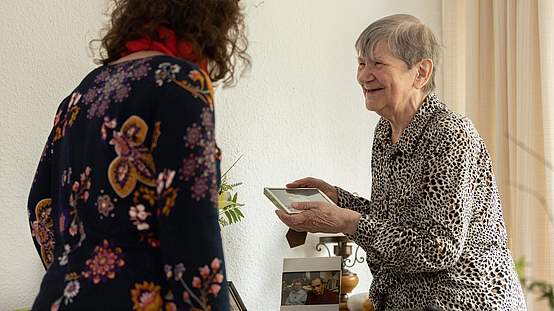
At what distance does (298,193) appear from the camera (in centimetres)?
243

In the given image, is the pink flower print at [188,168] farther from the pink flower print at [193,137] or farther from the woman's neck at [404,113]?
the woman's neck at [404,113]

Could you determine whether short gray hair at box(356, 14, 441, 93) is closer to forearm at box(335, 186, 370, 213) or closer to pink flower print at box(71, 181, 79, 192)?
forearm at box(335, 186, 370, 213)

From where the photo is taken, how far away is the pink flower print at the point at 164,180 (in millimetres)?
1292

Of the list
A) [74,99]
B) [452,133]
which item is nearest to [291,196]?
[452,133]

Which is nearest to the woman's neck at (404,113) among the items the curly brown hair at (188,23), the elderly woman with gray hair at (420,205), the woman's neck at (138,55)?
the elderly woman with gray hair at (420,205)

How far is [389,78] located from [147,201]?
1.20m

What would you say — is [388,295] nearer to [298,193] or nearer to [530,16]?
[298,193]

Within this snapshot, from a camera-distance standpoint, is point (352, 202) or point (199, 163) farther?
point (352, 202)

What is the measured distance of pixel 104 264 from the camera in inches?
52.0

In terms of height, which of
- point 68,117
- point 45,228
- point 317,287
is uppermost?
point 68,117

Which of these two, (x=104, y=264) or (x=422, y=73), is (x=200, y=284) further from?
(x=422, y=73)

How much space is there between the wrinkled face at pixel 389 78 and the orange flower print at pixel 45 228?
3.61 ft

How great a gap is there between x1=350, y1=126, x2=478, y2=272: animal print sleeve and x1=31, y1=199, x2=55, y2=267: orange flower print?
2.81 feet

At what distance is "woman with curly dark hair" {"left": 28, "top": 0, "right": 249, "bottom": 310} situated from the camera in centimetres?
129
